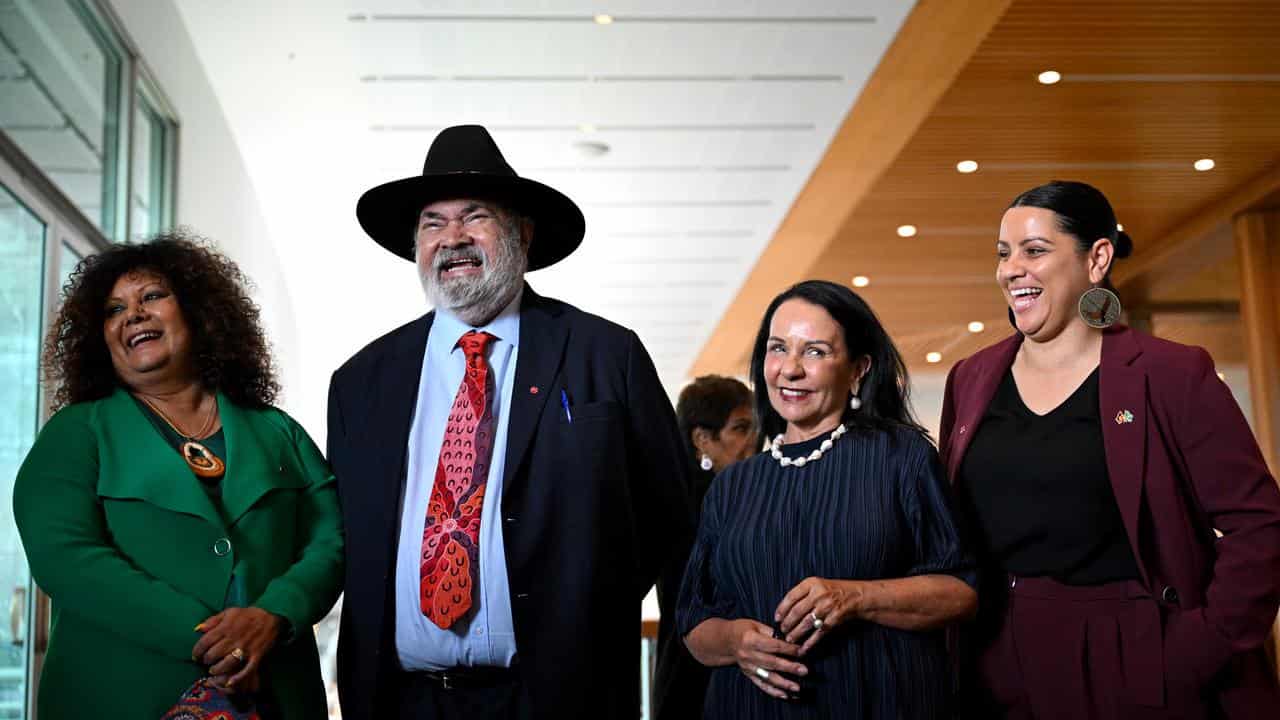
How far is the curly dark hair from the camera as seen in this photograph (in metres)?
2.38

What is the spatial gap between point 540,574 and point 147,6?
196 inches

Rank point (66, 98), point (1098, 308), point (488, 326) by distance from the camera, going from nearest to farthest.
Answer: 1. point (1098, 308)
2. point (488, 326)
3. point (66, 98)

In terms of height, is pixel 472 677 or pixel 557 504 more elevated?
pixel 557 504

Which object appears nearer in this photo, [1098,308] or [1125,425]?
[1125,425]

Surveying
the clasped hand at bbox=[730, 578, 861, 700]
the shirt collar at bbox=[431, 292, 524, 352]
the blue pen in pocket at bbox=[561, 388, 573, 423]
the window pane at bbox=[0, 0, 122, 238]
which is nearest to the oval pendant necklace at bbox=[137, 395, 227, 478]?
the shirt collar at bbox=[431, 292, 524, 352]

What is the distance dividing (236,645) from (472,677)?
1.38 feet

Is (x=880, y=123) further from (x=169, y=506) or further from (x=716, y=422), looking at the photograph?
(x=169, y=506)

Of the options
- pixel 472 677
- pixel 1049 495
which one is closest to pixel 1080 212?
pixel 1049 495

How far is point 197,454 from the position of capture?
232 cm

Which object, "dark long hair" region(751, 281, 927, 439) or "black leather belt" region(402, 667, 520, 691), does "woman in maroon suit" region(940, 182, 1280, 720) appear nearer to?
"dark long hair" region(751, 281, 927, 439)

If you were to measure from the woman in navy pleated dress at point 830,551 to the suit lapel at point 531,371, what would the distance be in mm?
381

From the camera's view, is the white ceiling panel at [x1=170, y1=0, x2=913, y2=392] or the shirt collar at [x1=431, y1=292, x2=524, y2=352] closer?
the shirt collar at [x1=431, y1=292, x2=524, y2=352]

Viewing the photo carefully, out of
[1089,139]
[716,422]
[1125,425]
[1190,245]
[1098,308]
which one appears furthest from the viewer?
[1190,245]

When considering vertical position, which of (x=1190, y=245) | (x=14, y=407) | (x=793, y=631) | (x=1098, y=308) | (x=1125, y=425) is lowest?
(x=793, y=631)
